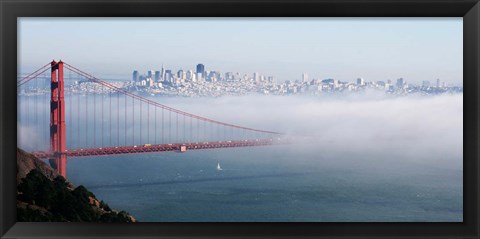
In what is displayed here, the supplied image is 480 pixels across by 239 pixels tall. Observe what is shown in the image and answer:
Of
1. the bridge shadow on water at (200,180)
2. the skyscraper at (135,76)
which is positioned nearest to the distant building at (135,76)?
the skyscraper at (135,76)

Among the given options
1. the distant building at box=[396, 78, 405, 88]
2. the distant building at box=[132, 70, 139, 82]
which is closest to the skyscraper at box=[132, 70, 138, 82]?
the distant building at box=[132, 70, 139, 82]

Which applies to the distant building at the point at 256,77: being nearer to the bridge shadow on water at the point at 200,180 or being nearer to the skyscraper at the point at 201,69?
the skyscraper at the point at 201,69

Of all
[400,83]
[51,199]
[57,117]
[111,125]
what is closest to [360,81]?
[400,83]

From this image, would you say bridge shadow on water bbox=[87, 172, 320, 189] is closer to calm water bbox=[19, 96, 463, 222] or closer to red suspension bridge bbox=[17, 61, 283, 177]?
calm water bbox=[19, 96, 463, 222]

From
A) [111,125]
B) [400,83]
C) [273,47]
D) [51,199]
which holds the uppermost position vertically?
[273,47]

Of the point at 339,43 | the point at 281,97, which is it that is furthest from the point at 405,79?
the point at 281,97

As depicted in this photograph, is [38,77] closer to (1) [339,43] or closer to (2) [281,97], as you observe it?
(2) [281,97]

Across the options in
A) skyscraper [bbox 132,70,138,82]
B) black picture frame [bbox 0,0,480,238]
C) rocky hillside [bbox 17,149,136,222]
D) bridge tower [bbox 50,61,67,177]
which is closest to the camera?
black picture frame [bbox 0,0,480,238]

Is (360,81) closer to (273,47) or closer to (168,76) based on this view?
(273,47)
